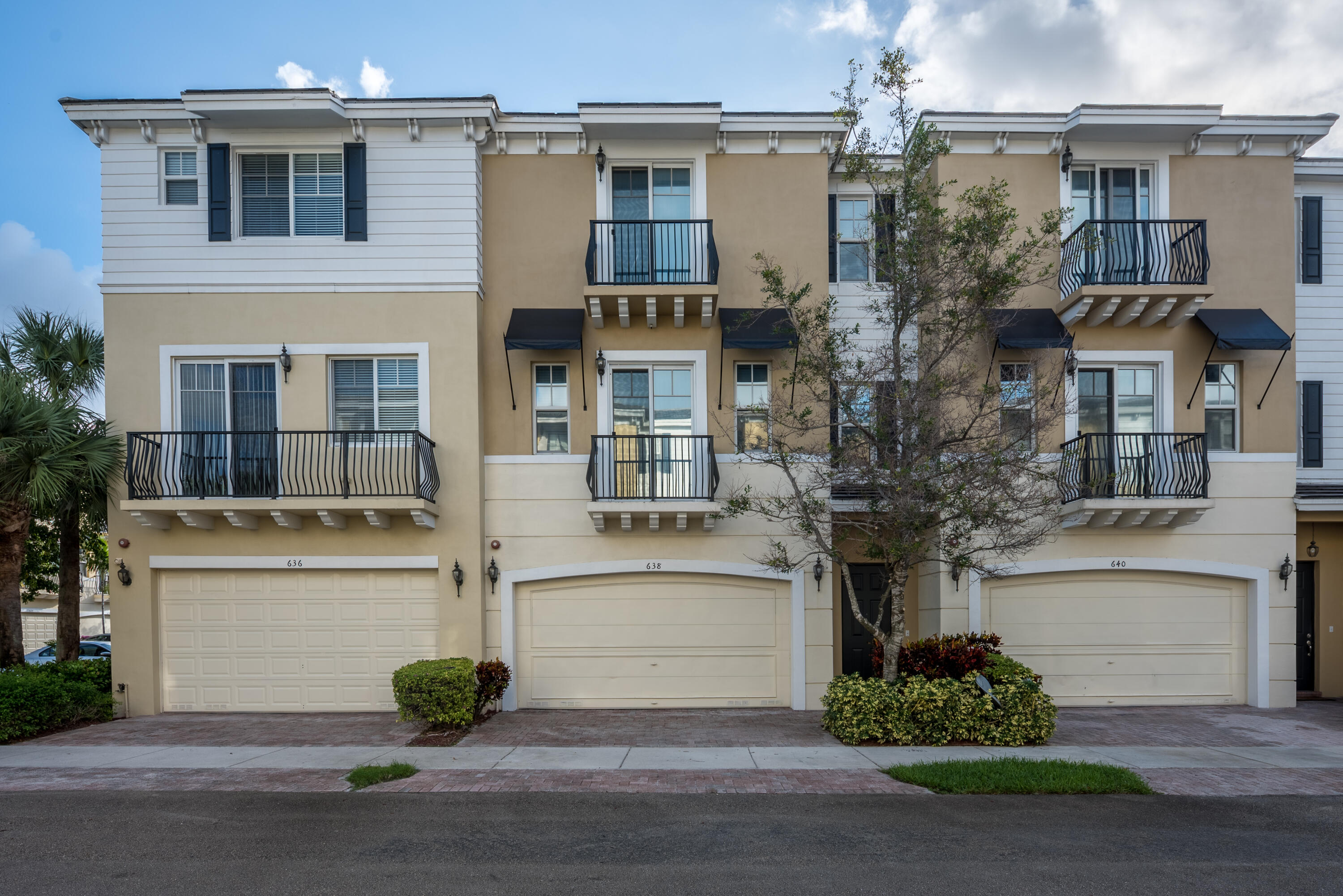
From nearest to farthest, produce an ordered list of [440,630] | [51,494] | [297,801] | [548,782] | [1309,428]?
[297,801] < [548,782] < [51,494] < [440,630] < [1309,428]

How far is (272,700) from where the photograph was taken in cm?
1300

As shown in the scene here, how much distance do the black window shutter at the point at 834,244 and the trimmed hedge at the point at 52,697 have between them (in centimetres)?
1297

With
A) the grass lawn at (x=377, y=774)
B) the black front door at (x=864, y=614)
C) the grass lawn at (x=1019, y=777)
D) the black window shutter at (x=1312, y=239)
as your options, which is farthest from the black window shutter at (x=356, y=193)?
the black window shutter at (x=1312, y=239)

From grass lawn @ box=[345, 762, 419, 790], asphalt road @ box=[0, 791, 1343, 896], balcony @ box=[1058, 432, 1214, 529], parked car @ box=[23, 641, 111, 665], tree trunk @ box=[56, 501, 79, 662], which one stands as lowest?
parked car @ box=[23, 641, 111, 665]

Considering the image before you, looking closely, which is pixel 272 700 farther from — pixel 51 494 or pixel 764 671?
pixel 764 671

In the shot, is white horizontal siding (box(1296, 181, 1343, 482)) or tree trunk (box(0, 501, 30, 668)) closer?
tree trunk (box(0, 501, 30, 668))

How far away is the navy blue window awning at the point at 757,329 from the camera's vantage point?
41.8 ft

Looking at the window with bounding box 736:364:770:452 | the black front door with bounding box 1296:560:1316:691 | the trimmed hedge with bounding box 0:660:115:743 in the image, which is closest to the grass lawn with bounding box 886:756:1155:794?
the window with bounding box 736:364:770:452

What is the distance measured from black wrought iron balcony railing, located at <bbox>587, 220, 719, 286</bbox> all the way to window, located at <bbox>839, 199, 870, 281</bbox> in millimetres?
2302

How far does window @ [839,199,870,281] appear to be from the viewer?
45.8 feet

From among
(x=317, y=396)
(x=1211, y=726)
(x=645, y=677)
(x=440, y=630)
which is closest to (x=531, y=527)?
(x=440, y=630)

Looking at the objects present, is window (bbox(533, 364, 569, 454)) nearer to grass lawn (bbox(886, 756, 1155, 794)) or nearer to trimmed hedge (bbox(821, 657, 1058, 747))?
trimmed hedge (bbox(821, 657, 1058, 747))

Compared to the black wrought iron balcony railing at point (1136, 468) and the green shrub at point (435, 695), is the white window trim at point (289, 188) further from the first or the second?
the black wrought iron balcony railing at point (1136, 468)

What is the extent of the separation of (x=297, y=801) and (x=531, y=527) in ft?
18.4
